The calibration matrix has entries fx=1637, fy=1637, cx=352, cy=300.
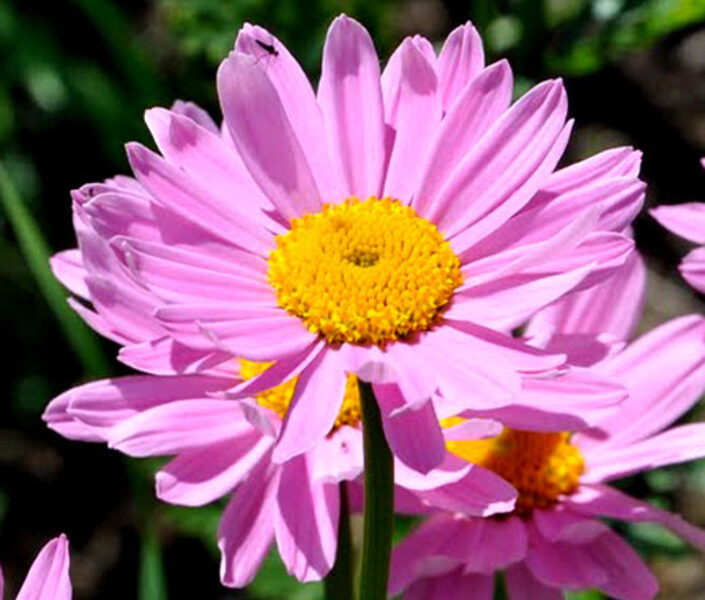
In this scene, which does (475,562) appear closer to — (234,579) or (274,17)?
(234,579)

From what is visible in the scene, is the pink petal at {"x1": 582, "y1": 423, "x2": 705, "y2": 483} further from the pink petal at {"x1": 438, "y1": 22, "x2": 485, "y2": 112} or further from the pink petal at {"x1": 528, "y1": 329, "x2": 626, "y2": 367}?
the pink petal at {"x1": 438, "y1": 22, "x2": 485, "y2": 112}

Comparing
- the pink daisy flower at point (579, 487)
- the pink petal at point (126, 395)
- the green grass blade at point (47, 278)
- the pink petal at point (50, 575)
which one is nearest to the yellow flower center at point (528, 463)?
the pink daisy flower at point (579, 487)

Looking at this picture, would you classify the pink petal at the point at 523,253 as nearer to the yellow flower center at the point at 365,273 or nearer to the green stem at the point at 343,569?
the yellow flower center at the point at 365,273

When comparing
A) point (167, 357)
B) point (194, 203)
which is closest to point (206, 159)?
point (194, 203)

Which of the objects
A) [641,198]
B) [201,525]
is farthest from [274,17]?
[641,198]

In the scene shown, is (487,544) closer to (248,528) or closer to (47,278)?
(248,528)
